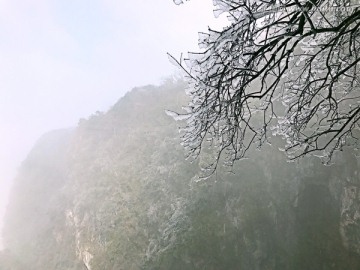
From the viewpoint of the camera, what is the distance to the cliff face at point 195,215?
14625mm

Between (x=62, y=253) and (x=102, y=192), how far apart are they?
474cm

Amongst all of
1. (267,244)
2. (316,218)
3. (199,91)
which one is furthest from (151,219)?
(199,91)

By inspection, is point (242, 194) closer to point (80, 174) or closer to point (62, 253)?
point (62, 253)

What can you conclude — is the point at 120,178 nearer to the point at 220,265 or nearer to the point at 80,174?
the point at 80,174

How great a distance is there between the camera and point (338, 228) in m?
14.2

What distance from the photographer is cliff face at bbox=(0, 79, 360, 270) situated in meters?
14.6

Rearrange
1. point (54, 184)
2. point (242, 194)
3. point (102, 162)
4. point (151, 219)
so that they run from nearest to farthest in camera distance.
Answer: point (242, 194)
point (151, 219)
point (102, 162)
point (54, 184)

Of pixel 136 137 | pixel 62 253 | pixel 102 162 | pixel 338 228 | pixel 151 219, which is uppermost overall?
pixel 136 137

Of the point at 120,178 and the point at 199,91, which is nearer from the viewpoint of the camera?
the point at 199,91

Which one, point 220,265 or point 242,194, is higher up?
point 242,194

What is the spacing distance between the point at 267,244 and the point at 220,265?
2.20 meters

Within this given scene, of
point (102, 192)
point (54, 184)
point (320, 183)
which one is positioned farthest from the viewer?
point (54, 184)

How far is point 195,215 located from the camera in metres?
16.7

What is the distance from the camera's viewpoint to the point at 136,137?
2625 cm
